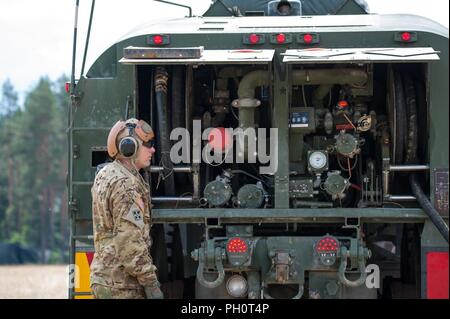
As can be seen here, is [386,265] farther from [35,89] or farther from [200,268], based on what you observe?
[35,89]

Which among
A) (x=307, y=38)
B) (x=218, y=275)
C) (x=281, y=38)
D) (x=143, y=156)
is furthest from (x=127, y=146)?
(x=307, y=38)

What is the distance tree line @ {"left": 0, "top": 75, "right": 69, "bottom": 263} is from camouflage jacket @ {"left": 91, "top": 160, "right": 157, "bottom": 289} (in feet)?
130

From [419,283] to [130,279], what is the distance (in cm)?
220

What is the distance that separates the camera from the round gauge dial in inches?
277

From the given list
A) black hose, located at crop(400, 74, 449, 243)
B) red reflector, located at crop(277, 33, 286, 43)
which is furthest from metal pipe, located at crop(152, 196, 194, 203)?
black hose, located at crop(400, 74, 449, 243)

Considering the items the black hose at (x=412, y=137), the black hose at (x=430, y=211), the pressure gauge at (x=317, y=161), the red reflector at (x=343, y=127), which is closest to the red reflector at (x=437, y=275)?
the black hose at (x=430, y=211)

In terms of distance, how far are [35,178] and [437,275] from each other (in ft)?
132

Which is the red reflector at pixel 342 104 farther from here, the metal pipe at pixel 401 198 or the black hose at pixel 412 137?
the metal pipe at pixel 401 198

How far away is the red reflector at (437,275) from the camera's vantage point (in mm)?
6812

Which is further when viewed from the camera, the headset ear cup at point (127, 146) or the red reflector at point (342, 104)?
the red reflector at point (342, 104)

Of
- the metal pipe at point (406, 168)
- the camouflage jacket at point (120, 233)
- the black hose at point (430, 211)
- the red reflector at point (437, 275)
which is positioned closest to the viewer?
the camouflage jacket at point (120, 233)

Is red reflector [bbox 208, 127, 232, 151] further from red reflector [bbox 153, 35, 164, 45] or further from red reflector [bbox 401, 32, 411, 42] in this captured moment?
red reflector [bbox 401, 32, 411, 42]
